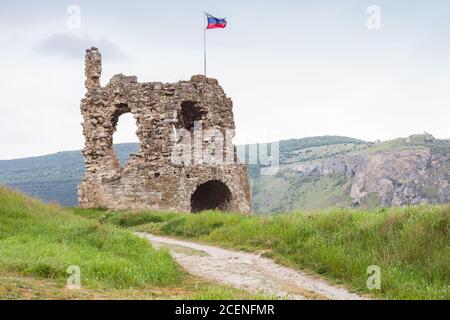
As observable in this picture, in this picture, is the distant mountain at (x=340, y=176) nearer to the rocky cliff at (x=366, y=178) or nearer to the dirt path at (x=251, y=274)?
the rocky cliff at (x=366, y=178)

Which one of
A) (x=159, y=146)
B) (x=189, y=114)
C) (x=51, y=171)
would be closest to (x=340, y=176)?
(x=51, y=171)

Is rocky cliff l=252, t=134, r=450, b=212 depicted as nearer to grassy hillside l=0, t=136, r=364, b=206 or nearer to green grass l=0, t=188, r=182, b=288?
grassy hillside l=0, t=136, r=364, b=206

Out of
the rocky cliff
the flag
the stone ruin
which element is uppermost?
the flag

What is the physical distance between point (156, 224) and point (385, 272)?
11.3m

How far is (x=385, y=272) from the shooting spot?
34.1ft

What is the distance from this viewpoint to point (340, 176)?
15650 centimetres

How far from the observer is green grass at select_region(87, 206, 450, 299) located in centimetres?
1001

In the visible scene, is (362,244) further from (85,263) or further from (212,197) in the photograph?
(212,197)

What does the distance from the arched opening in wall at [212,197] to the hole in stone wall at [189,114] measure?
3090mm

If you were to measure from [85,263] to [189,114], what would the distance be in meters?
18.4

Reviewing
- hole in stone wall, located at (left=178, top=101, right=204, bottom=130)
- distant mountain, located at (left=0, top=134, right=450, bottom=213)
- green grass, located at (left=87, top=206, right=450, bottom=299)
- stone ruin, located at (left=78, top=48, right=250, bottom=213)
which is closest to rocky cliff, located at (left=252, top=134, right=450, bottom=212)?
distant mountain, located at (left=0, top=134, right=450, bottom=213)

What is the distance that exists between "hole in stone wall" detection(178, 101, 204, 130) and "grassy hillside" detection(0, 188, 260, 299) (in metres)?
12.4
